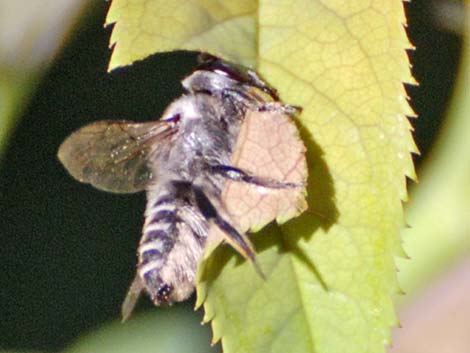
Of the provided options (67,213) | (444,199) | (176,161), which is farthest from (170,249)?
(444,199)

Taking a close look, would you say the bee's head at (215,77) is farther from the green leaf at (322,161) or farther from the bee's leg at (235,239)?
the bee's leg at (235,239)

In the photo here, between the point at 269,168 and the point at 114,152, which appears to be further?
the point at 114,152

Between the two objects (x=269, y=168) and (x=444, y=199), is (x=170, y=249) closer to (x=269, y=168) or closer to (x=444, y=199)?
(x=269, y=168)

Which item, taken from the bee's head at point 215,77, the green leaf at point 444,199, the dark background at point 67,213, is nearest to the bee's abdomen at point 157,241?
the bee's head at point 215,77

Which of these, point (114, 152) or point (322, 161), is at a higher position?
point (322, 161)

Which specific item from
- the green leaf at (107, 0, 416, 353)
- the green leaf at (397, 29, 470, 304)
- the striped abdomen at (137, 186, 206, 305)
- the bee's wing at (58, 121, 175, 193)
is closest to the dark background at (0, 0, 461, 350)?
the green leaf at (397, 29, 470, 304)

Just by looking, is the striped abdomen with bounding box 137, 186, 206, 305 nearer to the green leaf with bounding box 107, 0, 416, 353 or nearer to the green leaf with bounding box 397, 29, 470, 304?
the green leaf with bounding box 107, 0, 416, 353

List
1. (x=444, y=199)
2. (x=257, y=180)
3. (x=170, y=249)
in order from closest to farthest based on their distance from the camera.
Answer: (x=257, y=180), (x=170, y=249), (x=444, y=199)

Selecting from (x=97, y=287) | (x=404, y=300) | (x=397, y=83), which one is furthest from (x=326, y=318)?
(x=404, y=300)
